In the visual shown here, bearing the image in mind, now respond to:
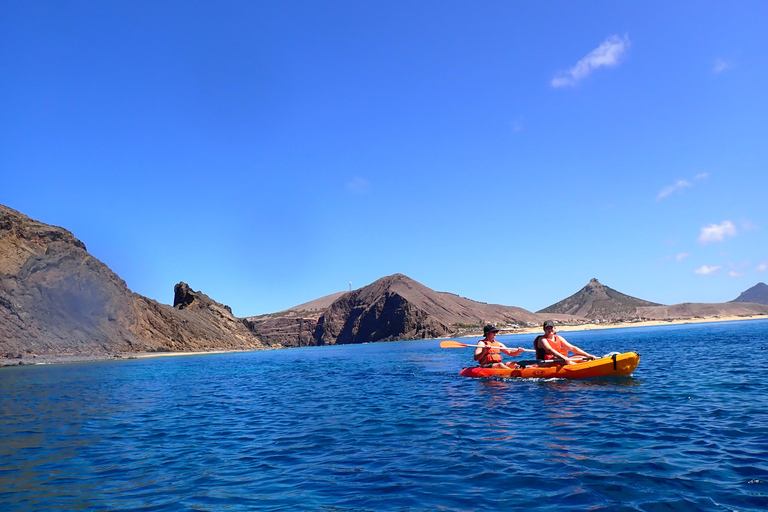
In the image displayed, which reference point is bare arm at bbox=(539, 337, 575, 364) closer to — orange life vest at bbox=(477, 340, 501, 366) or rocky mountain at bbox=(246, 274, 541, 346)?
orange life vest at bbox=(477, 340, 501, 366)

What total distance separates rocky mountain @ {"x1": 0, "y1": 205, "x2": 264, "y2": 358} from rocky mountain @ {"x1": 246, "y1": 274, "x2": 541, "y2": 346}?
60.9m

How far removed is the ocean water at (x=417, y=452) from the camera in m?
6.37

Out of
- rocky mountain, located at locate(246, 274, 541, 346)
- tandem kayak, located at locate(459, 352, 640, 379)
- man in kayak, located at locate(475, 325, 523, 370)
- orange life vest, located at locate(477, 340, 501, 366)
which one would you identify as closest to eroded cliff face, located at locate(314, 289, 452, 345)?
rocky mountain, located at locate(246, 274, 541, 346)

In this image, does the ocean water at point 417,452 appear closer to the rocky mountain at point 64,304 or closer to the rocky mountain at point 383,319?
the rocky mountain at point 64,304

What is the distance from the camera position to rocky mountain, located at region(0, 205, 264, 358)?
6550 cm

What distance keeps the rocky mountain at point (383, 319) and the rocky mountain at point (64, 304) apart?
60.9m

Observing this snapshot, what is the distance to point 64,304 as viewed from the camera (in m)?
72.6

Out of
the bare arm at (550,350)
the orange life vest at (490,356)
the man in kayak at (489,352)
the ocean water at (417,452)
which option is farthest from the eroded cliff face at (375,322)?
the ocean water at (417,452)

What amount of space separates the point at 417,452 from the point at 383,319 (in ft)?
516

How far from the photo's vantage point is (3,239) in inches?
2793

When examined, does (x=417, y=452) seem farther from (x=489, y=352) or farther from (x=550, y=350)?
(x=489, y=352)

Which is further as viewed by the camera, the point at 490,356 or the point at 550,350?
the point at 490,356

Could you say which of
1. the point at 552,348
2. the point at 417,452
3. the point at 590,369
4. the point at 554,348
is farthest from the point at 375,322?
the point at 417,452

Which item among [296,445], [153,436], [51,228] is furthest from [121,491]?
[51,228]
